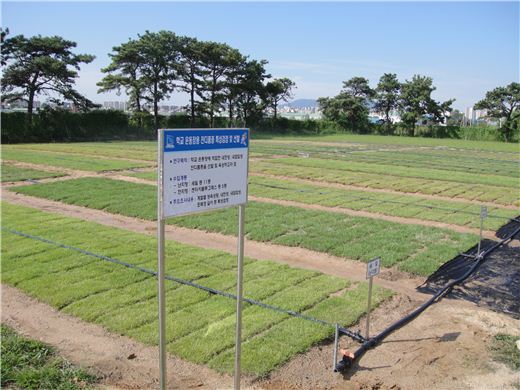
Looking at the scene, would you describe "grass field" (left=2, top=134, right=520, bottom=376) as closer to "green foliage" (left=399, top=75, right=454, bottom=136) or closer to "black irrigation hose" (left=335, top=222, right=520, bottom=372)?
"black irrigation hose" (left=335, top=222, right=520, bottom=372)

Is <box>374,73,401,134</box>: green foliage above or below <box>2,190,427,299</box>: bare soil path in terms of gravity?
above

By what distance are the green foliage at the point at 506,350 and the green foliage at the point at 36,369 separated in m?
4.86

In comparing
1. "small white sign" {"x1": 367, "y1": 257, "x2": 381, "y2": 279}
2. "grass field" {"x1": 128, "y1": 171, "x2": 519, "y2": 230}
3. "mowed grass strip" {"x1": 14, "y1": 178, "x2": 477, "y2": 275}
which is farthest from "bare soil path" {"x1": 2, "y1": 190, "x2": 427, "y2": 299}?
"grass field" {"x1": 128, "y1": 171, "x2": 519, "y2": 230}

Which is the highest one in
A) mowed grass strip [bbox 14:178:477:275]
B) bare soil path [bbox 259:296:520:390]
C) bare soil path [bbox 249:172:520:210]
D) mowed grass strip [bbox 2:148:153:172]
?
mowed grass strip [bbox 2:148:153:172]

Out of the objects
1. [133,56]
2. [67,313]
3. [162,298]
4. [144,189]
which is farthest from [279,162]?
[133,56]

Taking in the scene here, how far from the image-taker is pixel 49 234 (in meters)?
10.5

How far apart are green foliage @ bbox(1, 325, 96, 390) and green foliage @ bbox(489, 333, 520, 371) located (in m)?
4.86

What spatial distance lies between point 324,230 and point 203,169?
25.9ft

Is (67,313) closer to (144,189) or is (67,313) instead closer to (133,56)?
(144,189)

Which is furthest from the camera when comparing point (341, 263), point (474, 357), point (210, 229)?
point (210, 229)

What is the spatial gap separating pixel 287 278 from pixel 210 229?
11.9 feet

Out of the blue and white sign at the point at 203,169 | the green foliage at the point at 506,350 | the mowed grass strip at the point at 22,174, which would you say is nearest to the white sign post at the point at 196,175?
the blue and white sign at the point at 203,169

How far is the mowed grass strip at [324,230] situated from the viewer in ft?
32.2

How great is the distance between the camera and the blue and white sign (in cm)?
368
